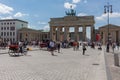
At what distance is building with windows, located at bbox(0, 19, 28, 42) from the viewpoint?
132 m

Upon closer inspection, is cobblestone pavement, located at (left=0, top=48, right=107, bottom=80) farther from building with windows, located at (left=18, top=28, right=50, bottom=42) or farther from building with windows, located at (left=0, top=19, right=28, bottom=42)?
building with windows, located at (left=0, top=19, right=28, bottom=42)

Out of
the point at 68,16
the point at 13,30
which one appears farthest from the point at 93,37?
the point at 13,30

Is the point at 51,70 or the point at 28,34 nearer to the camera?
the point at 51,70

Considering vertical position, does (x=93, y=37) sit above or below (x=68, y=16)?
below

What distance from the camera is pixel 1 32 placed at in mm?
138875

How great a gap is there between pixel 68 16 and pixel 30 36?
31.1 m

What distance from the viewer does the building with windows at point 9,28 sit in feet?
433

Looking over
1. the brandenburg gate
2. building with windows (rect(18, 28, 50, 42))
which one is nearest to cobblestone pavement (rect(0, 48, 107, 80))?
the brandenburg gate

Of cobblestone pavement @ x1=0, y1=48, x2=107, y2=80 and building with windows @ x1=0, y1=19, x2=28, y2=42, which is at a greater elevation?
building with windows @ x1=0, y1=19, x2=28, y2=42

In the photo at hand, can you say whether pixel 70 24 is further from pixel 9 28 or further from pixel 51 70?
pixel 51 70

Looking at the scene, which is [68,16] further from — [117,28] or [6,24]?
[6,24]

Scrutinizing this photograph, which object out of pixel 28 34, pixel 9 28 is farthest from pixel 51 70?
pixel 9 28

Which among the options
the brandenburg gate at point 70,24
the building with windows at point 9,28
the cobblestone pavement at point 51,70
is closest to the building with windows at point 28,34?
the building with windows at point 9,28

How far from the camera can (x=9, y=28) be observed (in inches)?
5295
